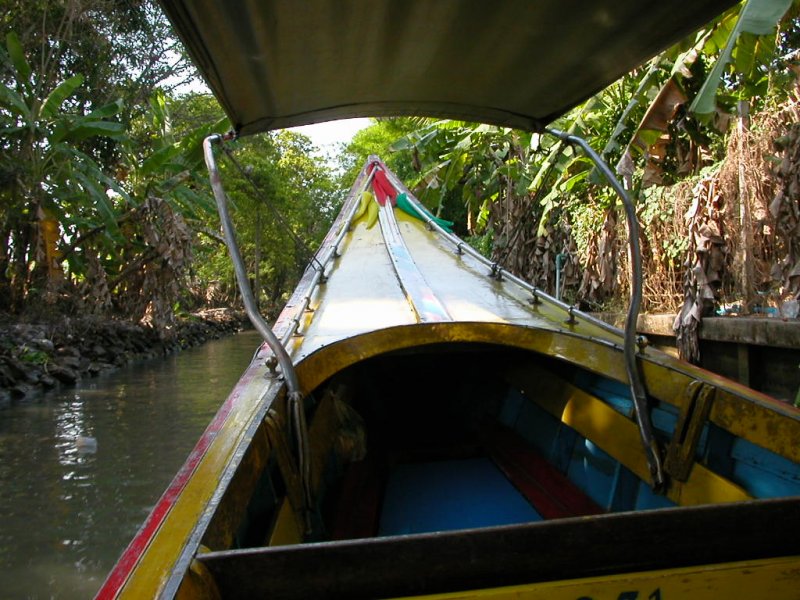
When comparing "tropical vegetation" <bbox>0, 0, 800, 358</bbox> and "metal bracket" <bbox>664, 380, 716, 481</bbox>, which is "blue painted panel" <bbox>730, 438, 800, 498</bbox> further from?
"tropical vegetation" <bbox>0, 0, 800, 358</bbox>

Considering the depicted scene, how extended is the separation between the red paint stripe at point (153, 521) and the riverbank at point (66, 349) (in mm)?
7393

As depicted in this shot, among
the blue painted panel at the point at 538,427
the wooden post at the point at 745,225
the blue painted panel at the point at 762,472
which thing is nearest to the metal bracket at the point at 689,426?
the blue painted panel at the point at 762,472

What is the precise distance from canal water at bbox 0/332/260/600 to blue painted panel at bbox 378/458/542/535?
1.62 metres

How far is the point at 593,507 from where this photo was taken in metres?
2.62

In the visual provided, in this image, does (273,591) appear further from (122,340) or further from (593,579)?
(122,340)

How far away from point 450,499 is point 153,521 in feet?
6.03

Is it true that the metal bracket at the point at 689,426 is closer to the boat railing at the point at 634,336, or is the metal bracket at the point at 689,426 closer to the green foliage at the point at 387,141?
the boat railing at the point at 634,336

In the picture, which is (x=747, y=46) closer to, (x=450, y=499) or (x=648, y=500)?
(x=648, y=500)

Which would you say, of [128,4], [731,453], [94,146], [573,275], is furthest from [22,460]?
[128,4]

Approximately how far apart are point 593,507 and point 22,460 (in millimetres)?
4994

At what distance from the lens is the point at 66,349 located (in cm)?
1047

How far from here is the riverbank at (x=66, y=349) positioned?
8609mm

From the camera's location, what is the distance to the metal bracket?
2104 millimetres

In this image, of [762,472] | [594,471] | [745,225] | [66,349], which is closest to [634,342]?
[762,472]
